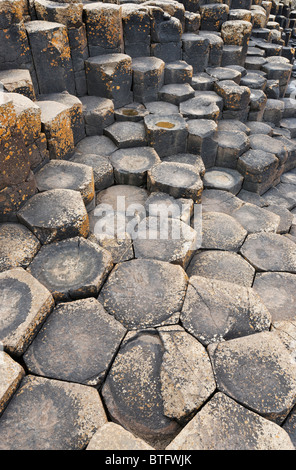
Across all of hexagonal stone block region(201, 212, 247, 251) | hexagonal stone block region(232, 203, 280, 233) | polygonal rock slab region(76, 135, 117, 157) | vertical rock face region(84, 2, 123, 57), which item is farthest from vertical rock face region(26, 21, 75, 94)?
hexagonal stone block region(232, 203, 280, 233)

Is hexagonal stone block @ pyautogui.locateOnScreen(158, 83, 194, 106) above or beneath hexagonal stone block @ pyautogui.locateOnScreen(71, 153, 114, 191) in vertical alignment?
above

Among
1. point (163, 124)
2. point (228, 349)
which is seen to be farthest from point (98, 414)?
point (163, 124)

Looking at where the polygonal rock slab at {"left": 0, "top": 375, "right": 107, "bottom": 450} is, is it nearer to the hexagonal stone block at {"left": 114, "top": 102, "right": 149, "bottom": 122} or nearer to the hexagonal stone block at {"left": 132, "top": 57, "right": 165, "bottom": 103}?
the hexagonal stone block at {"left": 114, "top": 102, "right": 149, "bottom": 122}

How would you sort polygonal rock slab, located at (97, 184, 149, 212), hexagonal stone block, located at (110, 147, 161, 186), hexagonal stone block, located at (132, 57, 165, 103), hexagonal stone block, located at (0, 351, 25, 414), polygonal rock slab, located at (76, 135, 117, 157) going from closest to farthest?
hexagonal stone block, located at (0, 351, 25, 414), polygonal rock slab, located at (97, 184, 149, 212), hexagonal stone block, located at (110, 147, 161, 186), polygonal rock slab, located at (76, 135, 117, 157), hexagonal stone block, located at (132, 57, 165, 103)

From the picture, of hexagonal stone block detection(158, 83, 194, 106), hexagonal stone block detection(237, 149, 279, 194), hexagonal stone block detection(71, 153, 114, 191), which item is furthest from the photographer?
hexagonal stone block detection(158, 83, 194, 106)

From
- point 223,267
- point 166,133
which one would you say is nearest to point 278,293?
point 223,267

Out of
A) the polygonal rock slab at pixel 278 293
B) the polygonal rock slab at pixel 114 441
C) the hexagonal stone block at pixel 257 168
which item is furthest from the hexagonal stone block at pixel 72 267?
the hexagonal stone block at pixel 257 168

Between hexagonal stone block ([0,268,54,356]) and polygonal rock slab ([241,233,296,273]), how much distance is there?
6.67ft

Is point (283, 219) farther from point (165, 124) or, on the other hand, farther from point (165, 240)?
point (165, 240)

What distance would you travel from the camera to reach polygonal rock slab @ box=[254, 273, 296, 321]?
9.47ft

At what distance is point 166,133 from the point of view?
179 inches

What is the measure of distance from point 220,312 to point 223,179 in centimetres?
288

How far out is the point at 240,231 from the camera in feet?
12.0

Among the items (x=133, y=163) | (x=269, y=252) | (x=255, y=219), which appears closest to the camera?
(x=269, y=252)
